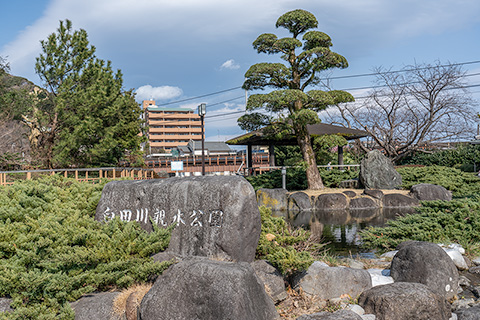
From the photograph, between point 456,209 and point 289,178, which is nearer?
point 456,209

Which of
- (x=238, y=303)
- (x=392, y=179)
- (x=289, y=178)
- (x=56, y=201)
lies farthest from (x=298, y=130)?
(x=238, y=303)

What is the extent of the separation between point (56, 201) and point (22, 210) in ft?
1.97

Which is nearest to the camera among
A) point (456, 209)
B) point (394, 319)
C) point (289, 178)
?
point (394, 319)

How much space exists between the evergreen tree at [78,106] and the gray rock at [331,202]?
9863mm

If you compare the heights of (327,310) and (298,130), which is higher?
(298,130)

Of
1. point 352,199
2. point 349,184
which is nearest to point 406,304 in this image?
point 352,199

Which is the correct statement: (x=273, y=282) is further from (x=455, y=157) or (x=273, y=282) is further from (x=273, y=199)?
(x=455, y=157)

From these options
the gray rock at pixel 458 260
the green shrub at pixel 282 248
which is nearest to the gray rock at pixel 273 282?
the green shrub at pixel 282 248

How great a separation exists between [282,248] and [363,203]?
12.6 meters

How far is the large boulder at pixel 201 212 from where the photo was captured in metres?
5.11

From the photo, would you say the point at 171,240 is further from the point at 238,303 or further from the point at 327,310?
the point at 327,310

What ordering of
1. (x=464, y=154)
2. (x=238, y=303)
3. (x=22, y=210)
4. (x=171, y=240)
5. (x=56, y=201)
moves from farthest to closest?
(x=464, y=154), (x=56, y=201), (x=22, y=210), (x=171, y=240), (x=238, y=303)

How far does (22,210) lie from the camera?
595 cm

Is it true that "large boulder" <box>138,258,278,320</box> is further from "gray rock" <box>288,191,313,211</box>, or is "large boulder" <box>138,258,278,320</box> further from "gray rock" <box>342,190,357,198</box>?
"gray rock" <box>342,190,357,198</box>
